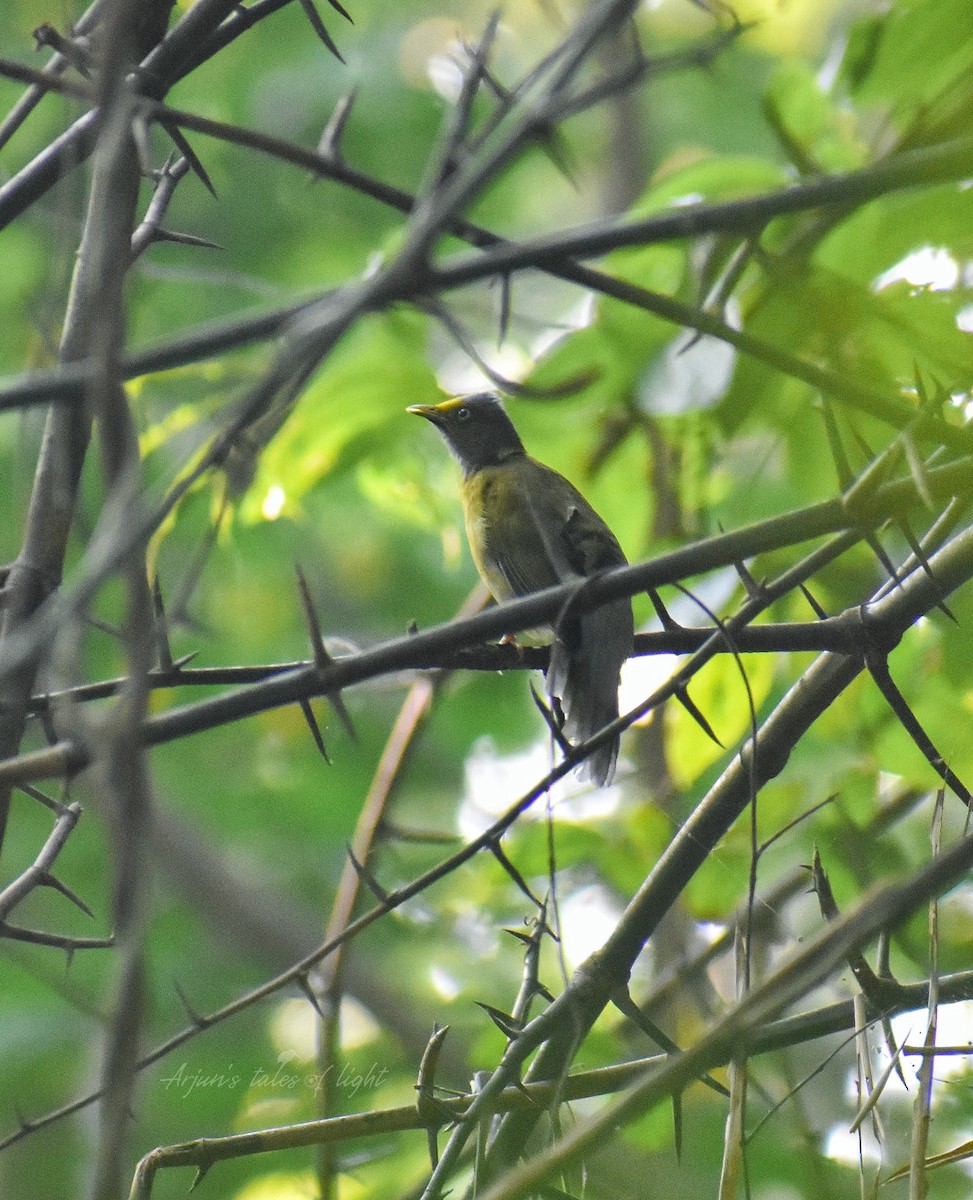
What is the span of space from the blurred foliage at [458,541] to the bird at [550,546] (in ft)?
0.52

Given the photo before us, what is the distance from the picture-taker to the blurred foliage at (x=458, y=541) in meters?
2.46

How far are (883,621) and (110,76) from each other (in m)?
1.57

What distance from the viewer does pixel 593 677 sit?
12.1 ft

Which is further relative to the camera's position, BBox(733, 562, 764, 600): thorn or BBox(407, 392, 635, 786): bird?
BBox(407, 392, 635, 786): bird

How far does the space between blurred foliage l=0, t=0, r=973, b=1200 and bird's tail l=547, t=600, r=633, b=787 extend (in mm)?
116

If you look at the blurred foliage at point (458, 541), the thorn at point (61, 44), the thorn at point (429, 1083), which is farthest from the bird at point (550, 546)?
the thorn at point (61, 44)

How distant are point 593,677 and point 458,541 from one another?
3.79 ft

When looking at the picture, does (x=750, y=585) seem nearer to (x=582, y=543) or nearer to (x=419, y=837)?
(x=419, y=837)

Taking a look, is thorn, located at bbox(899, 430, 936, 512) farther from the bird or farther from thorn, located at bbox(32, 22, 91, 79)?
thorn, located at bbox(32, 22, 91, 79)

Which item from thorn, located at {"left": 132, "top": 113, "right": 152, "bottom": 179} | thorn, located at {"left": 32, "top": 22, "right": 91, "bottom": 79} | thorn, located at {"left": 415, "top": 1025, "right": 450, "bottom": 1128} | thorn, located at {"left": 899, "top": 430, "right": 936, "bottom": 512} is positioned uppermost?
thorn, located at {"left": 32, "top": 22, "right": 91, "bottom": 79}

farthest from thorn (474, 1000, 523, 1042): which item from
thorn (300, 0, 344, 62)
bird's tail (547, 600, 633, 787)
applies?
thorn (300, 0, 344, 62)

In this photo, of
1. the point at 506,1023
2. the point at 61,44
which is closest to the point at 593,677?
the point at 506,1023

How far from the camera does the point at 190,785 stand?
32.1 feet

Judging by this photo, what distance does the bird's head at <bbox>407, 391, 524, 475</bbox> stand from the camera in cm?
607
